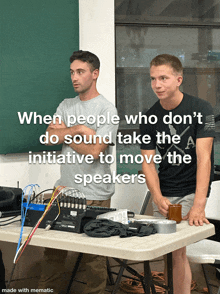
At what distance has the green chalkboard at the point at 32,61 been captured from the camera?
338 centimetres

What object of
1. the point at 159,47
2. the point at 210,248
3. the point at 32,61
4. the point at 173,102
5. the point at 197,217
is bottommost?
the point at 210,248

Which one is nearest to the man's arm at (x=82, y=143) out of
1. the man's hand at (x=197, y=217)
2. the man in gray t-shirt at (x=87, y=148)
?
the man in gray t-shirt at (x=87, y=148)

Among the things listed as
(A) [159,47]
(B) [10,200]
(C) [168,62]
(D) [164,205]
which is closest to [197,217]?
(D) [164,205]

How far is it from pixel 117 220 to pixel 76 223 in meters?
0.22

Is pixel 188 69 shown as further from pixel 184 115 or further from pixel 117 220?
pixel 117 220

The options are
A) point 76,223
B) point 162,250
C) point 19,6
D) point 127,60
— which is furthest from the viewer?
point 127,60

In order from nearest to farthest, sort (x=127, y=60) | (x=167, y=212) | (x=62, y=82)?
1. (x=167, y=212)
2. (x=62, y=82)
3. (x=127, y=60)

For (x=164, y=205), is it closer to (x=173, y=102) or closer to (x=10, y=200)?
(x=173, y=102)

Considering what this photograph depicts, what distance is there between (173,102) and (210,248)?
109 centimetres

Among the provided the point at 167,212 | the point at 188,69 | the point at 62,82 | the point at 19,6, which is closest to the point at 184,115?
the point at 167,212

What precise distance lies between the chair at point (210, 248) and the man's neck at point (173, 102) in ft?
3.15

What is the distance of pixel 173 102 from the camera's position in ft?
8.23

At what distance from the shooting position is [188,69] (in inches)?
180

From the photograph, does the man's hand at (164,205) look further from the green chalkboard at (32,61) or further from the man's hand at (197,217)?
the green chalkboard at (32,61)
